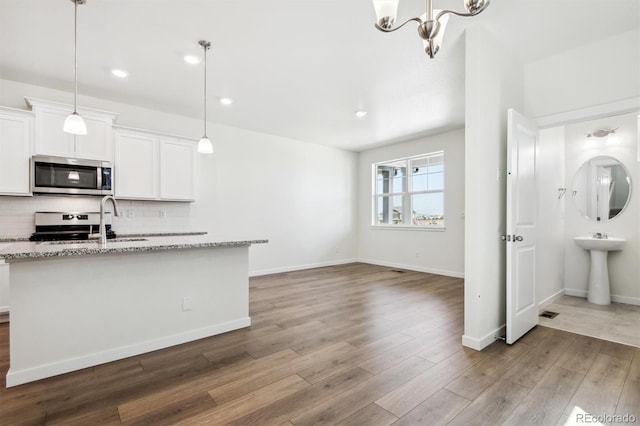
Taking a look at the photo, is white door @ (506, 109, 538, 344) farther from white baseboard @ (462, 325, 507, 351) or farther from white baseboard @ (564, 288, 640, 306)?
white baseboard @ (564, 288, 640, 306)

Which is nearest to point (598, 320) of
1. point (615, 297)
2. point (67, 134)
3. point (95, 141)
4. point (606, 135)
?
point (615, 297)

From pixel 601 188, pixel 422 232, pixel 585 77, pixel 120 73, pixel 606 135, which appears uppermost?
pixel 120 73

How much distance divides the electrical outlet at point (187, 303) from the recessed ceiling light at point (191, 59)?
2.37 m

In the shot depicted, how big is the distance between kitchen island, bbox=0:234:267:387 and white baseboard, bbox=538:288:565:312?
11.6 ft

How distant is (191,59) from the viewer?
3.03 metres

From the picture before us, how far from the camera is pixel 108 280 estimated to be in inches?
91.6

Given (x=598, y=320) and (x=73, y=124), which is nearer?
(x=73, y=124)

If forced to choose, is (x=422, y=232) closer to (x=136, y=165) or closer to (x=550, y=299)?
(x=550, y=299)

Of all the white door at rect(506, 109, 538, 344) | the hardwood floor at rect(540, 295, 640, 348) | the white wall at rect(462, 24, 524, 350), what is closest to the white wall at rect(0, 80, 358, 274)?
the white wall at rect(462, 24, 524, 350)

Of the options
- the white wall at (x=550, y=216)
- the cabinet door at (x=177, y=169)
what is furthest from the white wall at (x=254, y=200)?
the white wall at (x=550, y=216)

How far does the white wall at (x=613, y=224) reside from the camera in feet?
12.4
